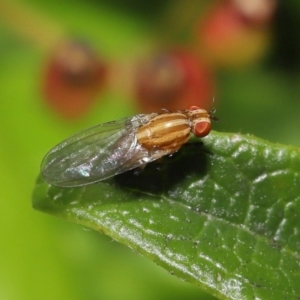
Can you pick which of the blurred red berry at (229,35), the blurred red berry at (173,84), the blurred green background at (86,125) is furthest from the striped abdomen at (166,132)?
the blurred red berry at (229,35)

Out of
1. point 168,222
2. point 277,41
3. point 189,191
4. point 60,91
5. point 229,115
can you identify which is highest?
point 277,41

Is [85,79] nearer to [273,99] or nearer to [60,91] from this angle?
[60,91]

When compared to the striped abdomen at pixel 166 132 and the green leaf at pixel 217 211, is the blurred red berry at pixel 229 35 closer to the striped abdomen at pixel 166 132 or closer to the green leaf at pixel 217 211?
the striped abdomen at pixel 166 132

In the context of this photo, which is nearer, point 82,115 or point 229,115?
point 82,115

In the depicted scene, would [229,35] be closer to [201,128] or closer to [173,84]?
[173,84]

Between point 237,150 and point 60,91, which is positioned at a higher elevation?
point 60,91

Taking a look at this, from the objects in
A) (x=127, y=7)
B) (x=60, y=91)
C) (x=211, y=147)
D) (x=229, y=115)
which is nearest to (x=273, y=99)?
(x=229, y=115)
